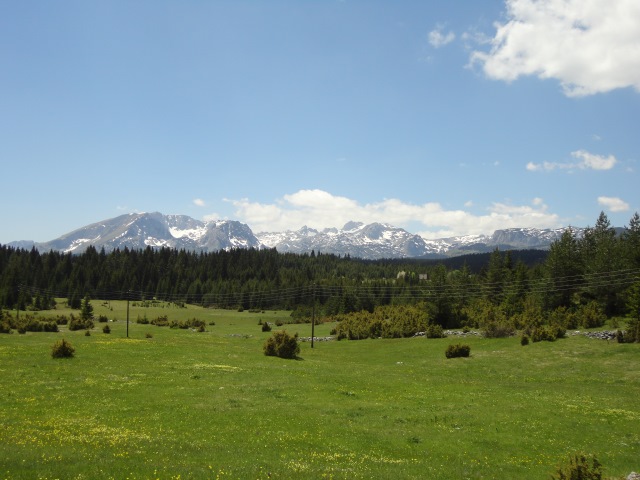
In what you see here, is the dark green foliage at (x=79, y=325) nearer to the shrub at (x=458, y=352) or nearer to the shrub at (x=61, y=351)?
the shrub at (x=61, y=351)

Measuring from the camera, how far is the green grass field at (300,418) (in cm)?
1641

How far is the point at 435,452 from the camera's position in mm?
19859

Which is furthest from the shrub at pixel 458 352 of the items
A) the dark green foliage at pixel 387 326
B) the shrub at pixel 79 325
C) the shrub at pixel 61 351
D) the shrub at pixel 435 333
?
the shrub at pixel 79 325

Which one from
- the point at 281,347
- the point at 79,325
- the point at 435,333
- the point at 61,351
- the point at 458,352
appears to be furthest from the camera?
the point at 79,325

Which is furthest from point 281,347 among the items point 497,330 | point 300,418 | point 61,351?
point 497,330

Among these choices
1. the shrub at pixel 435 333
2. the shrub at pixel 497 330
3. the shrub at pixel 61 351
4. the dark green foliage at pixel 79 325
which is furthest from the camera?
the dark green foliage at pixel 79 325

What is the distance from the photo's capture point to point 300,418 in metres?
25.0

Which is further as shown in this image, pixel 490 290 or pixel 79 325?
pixel 490 290

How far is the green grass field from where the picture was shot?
→ 1641 centimetres

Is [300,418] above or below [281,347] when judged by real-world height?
above

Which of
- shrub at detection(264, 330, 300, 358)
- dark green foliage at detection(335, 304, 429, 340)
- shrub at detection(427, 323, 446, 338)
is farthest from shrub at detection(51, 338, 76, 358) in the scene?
dark green foliage at detection(335, 304, 429, 340)

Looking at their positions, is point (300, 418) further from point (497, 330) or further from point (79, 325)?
point (79, 325)

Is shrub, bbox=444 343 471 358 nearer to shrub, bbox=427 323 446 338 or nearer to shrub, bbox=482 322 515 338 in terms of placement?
shrub, bbox=482 322 515 338

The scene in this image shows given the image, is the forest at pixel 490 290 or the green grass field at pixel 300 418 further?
the forest at pixel 490 290
